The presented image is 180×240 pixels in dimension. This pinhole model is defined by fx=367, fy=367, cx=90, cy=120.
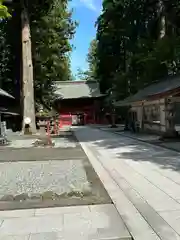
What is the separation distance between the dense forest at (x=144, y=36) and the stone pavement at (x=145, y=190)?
15.6 meters

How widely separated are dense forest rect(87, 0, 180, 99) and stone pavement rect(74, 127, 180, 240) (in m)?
15.6

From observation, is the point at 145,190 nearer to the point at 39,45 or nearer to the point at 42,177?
the point at 42,177

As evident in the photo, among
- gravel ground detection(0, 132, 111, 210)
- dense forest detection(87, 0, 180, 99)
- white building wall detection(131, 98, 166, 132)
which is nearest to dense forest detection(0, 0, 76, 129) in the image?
dense forest detection(87, 0, 180, 99)

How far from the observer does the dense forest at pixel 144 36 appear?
86.4ft

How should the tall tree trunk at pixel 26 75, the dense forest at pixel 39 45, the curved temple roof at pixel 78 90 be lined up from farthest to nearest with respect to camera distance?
1. the curved temple roof at pixel 78 90
2. the dense forest at pixel 39 45
3. the tall tree trunk at pixel 26 75

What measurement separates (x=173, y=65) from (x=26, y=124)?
11.4m

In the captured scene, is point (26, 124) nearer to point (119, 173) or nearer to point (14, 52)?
point (14, 52)

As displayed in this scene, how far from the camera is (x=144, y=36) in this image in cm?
3188

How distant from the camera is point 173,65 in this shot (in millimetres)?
26828

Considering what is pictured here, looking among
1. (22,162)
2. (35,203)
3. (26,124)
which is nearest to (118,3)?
(26,124)

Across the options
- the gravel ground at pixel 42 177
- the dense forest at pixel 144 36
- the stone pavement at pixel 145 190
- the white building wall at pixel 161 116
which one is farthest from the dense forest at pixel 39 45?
the stone pavement at pixel 145 190

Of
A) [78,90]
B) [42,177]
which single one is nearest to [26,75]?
[42,177]

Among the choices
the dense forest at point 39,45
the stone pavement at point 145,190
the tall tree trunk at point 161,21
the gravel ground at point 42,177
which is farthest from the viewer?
the dense forest at point 39,45

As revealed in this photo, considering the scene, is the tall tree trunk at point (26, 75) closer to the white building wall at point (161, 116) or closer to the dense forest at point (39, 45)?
the dense forest at point (39, 45)
